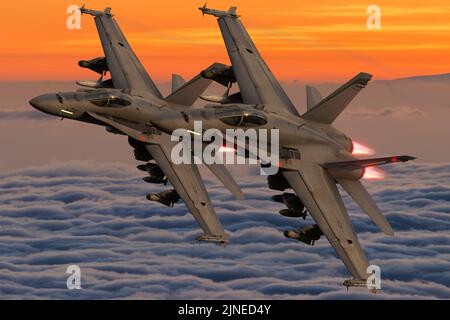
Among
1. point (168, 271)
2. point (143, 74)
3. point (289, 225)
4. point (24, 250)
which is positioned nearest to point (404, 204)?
point (289, 225)

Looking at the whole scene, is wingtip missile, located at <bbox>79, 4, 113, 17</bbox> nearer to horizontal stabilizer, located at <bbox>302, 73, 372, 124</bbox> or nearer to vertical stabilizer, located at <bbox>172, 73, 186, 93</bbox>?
vertical stabilizer, located at <bbox>172, 73, 186, 93</bbox>

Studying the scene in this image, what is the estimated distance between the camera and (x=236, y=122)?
73750 millimetres

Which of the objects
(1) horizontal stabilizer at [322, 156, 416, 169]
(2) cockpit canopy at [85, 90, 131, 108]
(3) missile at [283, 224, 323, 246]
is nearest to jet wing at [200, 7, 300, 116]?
(1) horizontal stabilizer at [322, 156, 416, 169]

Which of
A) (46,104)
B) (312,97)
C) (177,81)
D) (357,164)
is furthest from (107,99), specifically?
(357,164)

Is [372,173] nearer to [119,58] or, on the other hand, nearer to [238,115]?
[238,115]

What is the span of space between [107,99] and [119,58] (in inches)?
290

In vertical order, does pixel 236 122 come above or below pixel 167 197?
above

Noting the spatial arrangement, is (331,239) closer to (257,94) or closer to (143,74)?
(257,94)

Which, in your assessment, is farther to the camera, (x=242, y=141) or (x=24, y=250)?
(x=24, y=250)

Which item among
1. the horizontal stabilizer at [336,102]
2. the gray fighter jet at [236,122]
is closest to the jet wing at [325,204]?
the gray fighter jet at [236,122]

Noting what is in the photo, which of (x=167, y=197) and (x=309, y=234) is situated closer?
(x=309, y=234)

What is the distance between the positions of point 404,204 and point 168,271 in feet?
139

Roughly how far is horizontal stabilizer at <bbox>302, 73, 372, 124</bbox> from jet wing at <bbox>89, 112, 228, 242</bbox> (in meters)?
9.75

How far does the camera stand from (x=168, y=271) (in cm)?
14075
